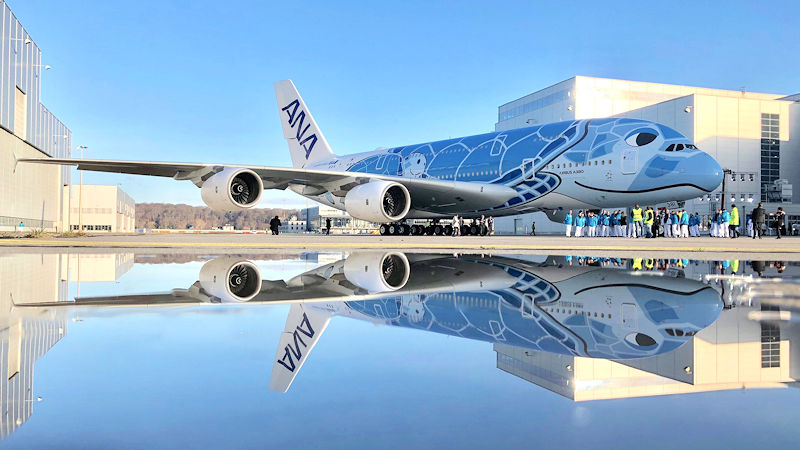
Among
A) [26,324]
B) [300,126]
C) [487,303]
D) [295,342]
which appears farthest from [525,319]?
[300,126]

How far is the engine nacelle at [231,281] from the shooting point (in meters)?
4.23

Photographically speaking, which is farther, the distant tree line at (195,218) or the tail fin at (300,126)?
the distant tree line at (195,218)

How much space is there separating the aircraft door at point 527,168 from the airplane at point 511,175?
3cm

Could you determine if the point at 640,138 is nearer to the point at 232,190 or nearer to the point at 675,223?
the point at 675,223

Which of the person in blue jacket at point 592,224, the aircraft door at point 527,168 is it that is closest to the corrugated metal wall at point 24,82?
the aircraft door at point 527,168

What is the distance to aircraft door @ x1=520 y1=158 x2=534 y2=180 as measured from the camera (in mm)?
16969

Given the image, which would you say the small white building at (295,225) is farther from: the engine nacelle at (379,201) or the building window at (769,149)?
the engine nacelle at (379,201)

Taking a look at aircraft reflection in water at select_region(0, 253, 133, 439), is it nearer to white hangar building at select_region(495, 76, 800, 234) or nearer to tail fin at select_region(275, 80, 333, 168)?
tail fin at select_region(275, 80, 333, 168)

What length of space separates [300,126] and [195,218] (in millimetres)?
81241

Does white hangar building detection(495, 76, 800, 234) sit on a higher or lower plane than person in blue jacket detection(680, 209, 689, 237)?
higher

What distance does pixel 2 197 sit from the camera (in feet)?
106

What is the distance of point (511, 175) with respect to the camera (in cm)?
1744

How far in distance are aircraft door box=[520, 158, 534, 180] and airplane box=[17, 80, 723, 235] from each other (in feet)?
0.10

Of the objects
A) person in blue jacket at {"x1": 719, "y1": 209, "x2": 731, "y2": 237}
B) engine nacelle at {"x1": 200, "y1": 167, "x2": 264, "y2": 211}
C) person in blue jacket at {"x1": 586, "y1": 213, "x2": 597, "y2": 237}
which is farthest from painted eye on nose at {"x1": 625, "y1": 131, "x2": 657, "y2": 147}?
engine nacelle at {"x1": 200, "y1": 167, "x2": 264, "y2": 211}
